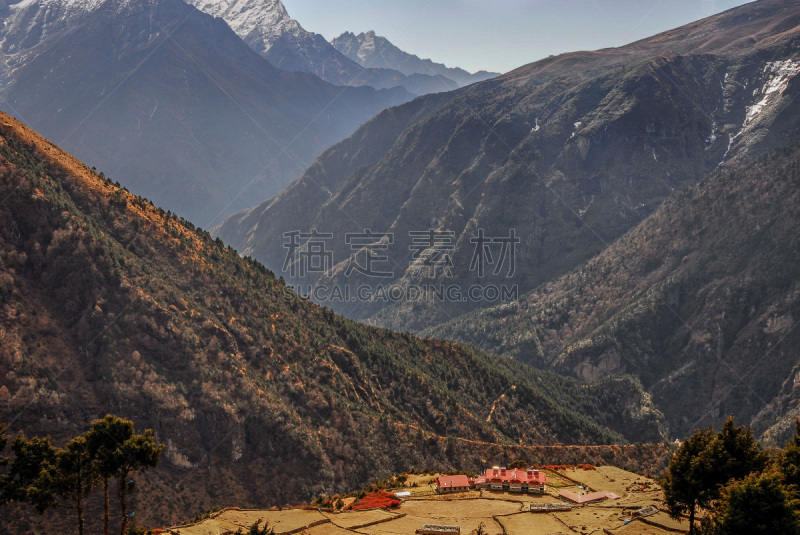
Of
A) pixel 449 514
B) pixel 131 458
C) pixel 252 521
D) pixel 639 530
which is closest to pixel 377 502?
pixel 449 514

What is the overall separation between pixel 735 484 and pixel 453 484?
122 feet

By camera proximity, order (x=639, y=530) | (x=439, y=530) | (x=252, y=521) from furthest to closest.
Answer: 1. (x=252, y=521)
2. (x=439, y=530)
3. (x=639, y=530)

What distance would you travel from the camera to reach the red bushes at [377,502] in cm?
6838

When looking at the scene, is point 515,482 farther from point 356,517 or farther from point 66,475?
point 66,475

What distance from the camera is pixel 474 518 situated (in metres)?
63.2

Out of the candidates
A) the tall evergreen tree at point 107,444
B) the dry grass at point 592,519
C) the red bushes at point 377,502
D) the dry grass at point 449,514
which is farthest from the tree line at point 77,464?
the dry grass at point 592,519

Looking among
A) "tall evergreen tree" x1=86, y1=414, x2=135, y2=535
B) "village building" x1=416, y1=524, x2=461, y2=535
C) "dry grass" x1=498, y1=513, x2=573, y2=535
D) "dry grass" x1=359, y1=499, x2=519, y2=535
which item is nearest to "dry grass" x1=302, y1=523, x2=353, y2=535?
"dry grass" x1=359, y1=499, x2=519, y2=535

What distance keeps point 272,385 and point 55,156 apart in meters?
57.6

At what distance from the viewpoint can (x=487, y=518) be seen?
6316cm

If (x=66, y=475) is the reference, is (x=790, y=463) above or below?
below

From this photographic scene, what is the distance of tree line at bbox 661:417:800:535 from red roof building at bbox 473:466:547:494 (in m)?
18.6

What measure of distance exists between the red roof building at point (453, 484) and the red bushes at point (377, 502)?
6677mm

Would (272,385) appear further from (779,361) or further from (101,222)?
(779,361)

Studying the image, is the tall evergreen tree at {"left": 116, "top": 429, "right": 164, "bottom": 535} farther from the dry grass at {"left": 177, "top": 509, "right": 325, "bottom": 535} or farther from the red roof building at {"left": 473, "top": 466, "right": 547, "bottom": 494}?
the red roof building at {"left": 473, "top": 466, "right": 547, "bottom": 494}
